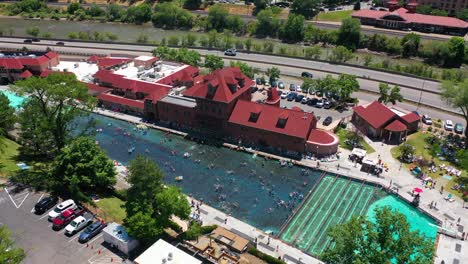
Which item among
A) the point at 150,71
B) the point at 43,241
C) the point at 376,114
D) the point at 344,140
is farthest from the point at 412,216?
the point at 150,71

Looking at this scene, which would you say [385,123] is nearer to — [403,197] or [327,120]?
[327,120]

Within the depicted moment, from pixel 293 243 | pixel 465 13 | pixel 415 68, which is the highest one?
pixel 465 13

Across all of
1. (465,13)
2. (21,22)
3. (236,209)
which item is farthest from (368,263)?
(21,22)

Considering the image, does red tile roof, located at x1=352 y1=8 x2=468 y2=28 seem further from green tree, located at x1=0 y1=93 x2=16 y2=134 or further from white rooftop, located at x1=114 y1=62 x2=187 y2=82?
green tree, located at x1=0 y1=93 x2=16 y2=134

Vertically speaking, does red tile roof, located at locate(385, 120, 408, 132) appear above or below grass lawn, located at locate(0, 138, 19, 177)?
above

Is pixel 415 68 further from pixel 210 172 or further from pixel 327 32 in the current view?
pixel 210 172

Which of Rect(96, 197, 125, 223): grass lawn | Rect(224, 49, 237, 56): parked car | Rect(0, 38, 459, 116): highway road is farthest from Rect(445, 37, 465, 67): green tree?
Rect(96, 197, 125, 223): grass lawn
